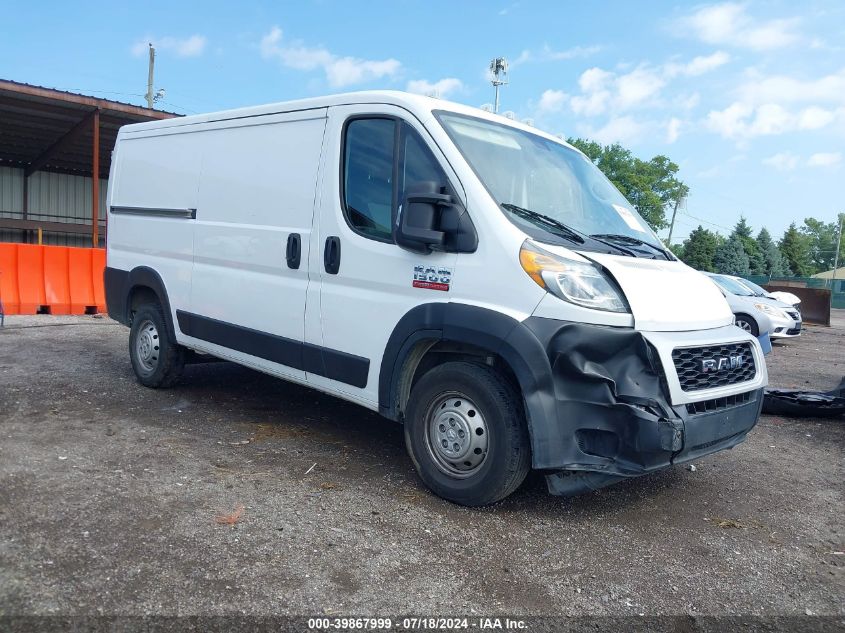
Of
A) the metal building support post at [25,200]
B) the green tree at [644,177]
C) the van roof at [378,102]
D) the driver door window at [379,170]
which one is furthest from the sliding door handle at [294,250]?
the green tree at [644,177]

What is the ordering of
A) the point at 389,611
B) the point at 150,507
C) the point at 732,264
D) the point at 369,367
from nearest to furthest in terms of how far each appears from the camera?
the point at 389,611 < the point at 150,507 < the point at 369,367 < the point at 732,264

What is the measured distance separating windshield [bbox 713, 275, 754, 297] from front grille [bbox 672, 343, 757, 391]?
36.1 ft

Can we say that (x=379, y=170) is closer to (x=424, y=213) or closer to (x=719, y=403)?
(x=424, y=213)

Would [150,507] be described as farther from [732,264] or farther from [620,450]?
[732,264]

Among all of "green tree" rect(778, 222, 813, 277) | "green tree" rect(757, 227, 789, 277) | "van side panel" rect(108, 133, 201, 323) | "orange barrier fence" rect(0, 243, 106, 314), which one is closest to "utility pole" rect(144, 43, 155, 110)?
"orange barrier fence" rect(0, 243, 106, 314)

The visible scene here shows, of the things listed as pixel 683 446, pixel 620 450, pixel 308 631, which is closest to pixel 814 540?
pixel 683 446

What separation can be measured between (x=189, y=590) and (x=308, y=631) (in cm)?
57

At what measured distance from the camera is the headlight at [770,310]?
14.5 metres

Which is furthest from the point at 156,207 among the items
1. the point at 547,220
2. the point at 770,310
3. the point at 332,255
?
the point at 770,310

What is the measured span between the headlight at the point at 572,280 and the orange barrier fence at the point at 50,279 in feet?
30.7

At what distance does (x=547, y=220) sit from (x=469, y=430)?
1.26 m

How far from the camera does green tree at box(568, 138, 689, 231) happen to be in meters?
74.2

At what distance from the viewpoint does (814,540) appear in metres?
3.76

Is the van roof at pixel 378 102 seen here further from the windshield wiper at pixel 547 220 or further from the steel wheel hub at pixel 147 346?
the steel wheel hub at pixel 147 346
